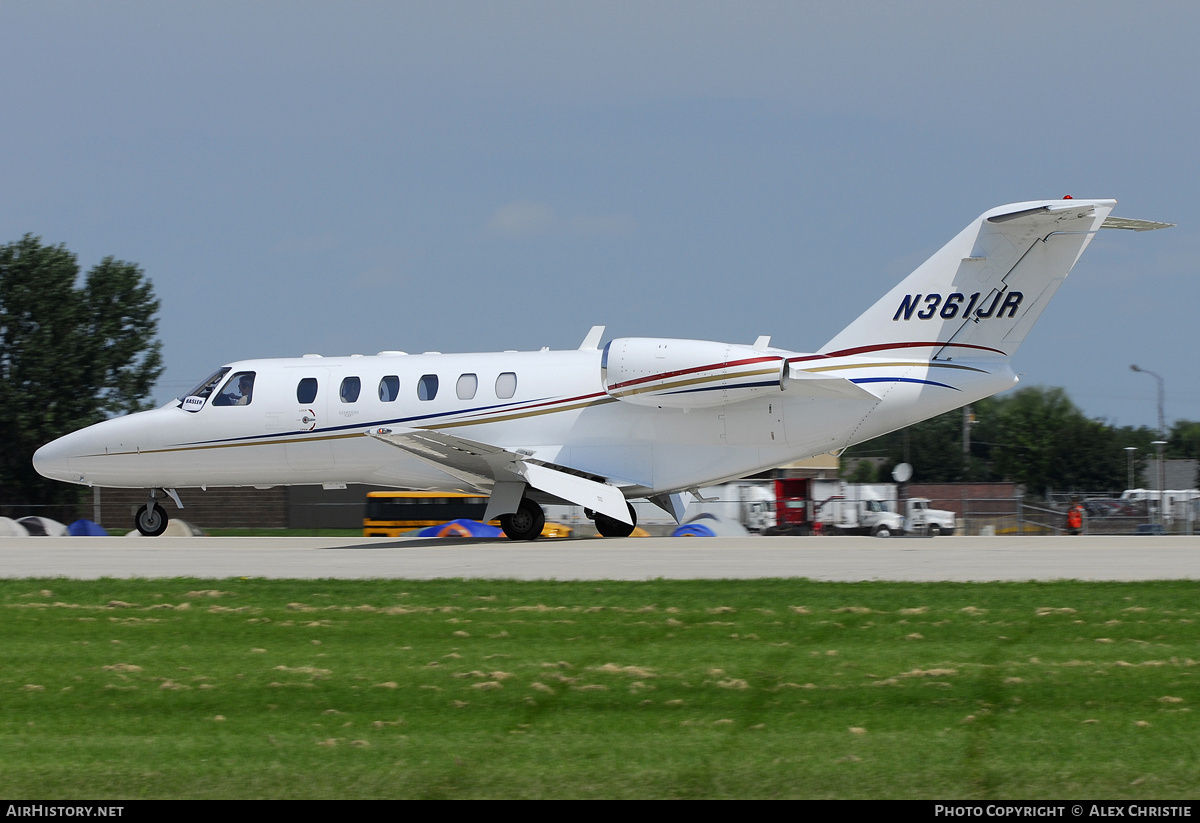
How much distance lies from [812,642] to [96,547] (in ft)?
51.1

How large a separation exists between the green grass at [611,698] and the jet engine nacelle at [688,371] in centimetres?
889

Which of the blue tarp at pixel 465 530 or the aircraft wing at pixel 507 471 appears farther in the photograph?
the blue tarp at pixel 465 530

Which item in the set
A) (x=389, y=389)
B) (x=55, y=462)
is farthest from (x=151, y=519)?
(x=389, y=389)

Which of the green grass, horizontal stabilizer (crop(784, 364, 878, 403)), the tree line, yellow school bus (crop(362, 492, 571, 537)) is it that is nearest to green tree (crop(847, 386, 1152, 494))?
the tree line

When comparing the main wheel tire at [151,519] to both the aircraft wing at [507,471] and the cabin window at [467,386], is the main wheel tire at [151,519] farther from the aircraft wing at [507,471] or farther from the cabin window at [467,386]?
the cabin window at [467,386]

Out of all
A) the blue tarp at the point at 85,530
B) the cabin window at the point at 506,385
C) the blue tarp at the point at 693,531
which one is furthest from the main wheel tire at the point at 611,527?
the blue tarp at the point at 85,530

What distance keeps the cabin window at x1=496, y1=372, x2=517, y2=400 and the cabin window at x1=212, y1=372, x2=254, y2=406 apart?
16.2ft

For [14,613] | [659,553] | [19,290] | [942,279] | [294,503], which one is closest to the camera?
[14,613]

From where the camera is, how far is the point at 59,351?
50.2 meters

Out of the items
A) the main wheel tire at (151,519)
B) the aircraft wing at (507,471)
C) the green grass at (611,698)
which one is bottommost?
the green grass at (611,698)

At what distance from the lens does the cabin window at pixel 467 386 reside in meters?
22.3
